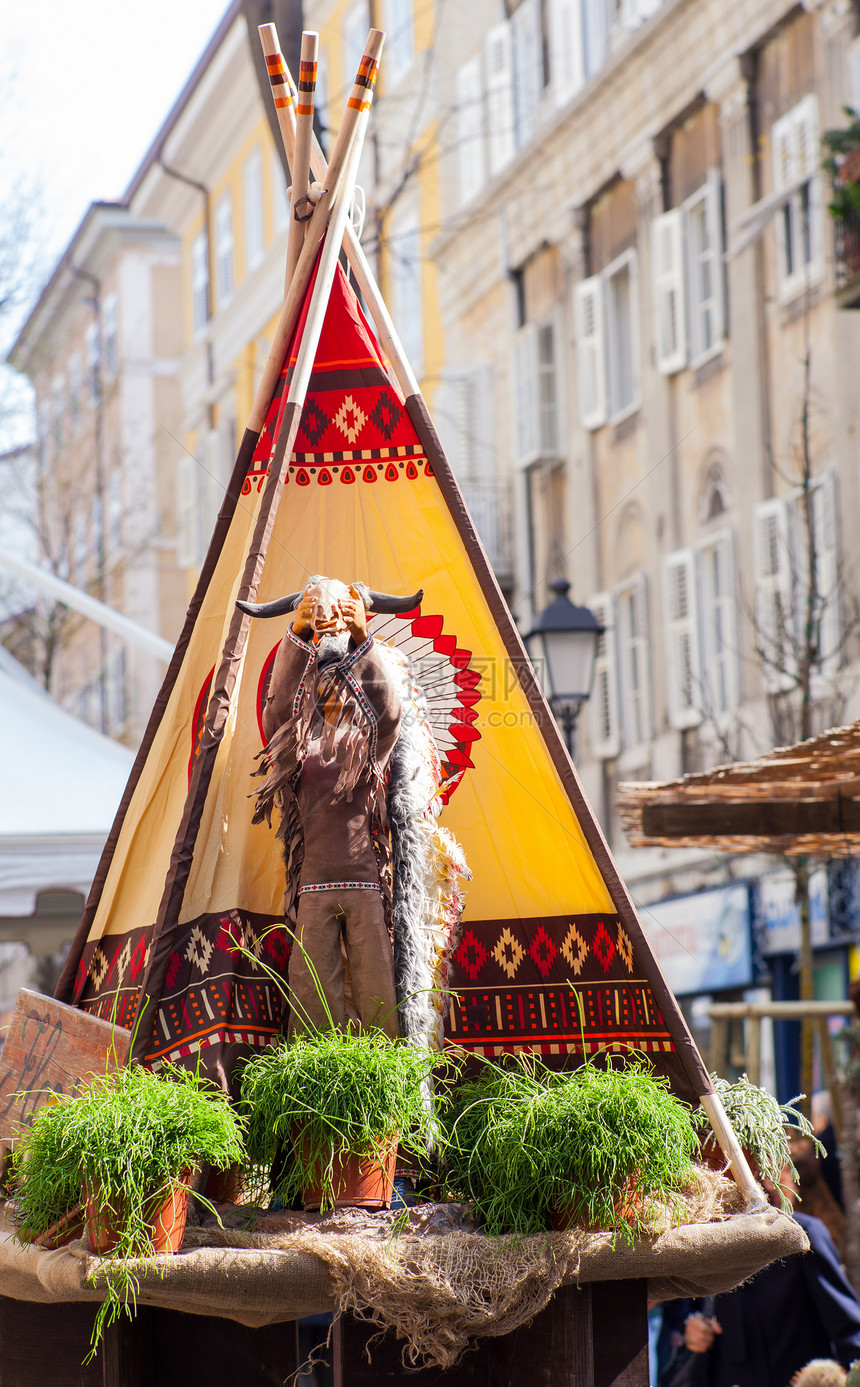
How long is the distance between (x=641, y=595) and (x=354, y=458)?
1082 centimetres

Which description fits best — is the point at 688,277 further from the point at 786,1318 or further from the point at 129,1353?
the point at 129,1353

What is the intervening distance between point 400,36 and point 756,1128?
57.2 ft

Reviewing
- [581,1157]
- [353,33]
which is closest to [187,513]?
[353,33]

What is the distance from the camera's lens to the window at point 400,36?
1988 centimetres

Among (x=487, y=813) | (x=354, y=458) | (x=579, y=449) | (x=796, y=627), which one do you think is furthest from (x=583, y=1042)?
(x=579, y=449)

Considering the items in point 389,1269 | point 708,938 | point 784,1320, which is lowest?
point 784,1320

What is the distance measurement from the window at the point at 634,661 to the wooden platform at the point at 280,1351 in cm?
1166

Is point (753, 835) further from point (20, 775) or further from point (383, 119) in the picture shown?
point (383, 119)

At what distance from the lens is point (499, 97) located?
1891 cm

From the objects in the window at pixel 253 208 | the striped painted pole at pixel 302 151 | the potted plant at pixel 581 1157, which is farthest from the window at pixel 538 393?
the potted plant at pixel 581 1157

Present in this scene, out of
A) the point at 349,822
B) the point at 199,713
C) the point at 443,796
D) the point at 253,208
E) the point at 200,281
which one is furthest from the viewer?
the point at 200,281

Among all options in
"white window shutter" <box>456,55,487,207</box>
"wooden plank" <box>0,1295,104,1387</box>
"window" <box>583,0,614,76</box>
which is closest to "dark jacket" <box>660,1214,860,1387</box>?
"wooden plank" <box>0,1295,104,1387</box>

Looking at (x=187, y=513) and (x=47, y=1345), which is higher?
(x=187, y=513)

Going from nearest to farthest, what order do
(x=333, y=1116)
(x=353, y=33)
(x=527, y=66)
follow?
(x=333, y=1116), (x=527, y=66), (x=353, y=33)
